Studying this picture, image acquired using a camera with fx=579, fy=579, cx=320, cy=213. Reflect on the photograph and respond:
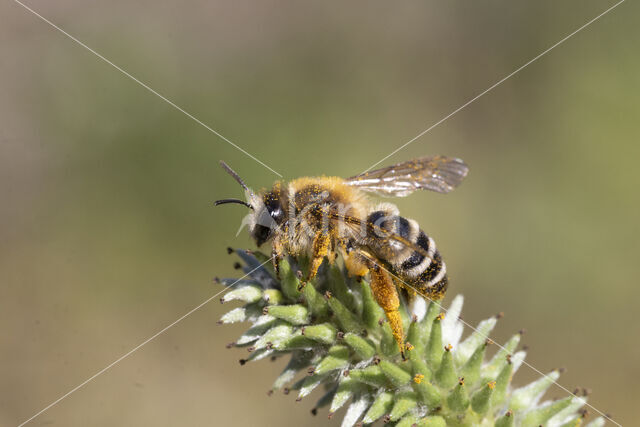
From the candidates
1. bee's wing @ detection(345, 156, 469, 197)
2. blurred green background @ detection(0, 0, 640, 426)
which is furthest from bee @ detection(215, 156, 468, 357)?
blurred green background @ detection(0, 0, 640, 426)

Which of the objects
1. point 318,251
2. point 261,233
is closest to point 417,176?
point 318,251

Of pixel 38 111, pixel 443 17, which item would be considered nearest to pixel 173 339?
pixel 38 111

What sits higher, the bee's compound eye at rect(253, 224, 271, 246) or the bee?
the bee

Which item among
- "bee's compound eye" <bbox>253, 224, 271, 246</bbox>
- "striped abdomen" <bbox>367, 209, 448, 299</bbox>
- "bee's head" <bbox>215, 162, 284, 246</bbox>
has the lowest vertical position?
"bee's compound eye" <bbox>253, 224, 271, 246</bbox>

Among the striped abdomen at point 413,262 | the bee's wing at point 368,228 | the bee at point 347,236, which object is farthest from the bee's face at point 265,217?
the striped abdomen at point 413,262

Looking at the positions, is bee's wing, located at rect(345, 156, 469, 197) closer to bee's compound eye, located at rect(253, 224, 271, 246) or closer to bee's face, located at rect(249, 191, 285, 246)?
bee's face, located at rect(249, 191, 285, 246)

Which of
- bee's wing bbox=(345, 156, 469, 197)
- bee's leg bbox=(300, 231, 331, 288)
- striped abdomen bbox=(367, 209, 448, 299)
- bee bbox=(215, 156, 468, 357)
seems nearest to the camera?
bee's leg bbox=(300, 231, 331, 288)
